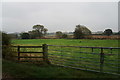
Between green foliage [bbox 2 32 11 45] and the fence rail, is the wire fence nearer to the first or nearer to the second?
the fence rail

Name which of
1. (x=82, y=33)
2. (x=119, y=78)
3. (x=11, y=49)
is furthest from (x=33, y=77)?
(x=82, y=33)

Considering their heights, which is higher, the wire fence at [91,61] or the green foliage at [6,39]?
the green foliage at [6,39]

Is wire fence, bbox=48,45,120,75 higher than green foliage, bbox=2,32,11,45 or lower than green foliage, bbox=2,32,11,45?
lower

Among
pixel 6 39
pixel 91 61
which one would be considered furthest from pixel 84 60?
pixel 6 39

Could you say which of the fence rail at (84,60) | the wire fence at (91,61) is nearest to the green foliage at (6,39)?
the fence rail at (84,60)

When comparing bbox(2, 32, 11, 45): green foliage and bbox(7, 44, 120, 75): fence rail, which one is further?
bbox(2, 32, 11, 45): green foliage

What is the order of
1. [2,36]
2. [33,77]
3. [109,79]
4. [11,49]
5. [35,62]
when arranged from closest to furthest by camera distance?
[109,79] → [33,77] → [35,62] → [11,49] → [2,36]

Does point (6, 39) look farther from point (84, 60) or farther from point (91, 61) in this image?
point (91, 61)

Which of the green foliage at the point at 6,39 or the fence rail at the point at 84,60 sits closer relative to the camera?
the fence rail at the point at 84,60

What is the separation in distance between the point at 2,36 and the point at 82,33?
35456 millimetres

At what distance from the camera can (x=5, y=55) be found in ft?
25.9

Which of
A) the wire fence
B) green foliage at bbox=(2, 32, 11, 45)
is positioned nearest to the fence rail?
the wire fence

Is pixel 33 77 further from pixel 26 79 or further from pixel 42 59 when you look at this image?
pixel 42 59

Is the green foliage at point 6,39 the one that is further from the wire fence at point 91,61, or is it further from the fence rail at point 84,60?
the wire fence at point 91,61
